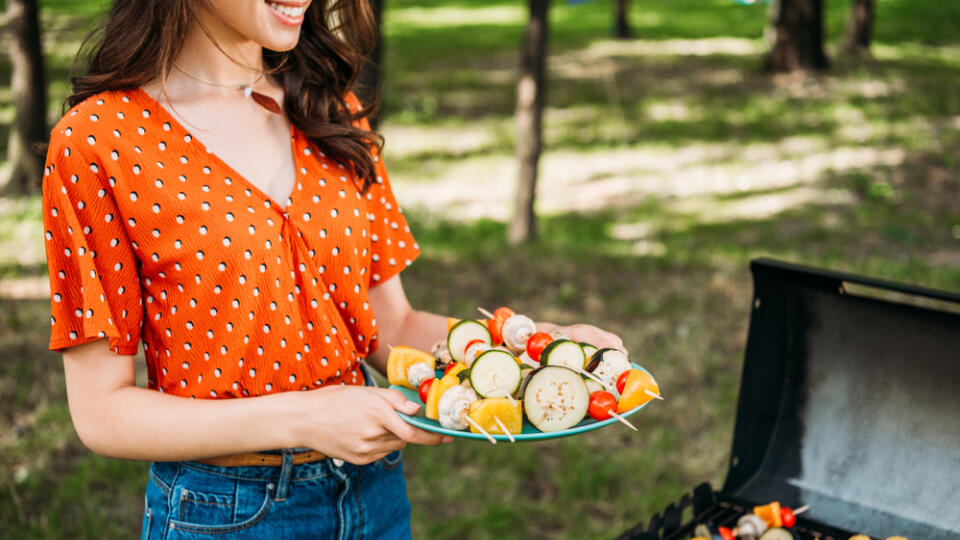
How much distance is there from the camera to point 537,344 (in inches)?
75.5

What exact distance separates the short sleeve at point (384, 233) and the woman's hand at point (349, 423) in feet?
1.53

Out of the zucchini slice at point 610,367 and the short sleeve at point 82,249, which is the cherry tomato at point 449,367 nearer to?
the zucchini slice at point 610,367

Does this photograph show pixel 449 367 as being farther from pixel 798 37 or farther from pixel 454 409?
pixel 798 37

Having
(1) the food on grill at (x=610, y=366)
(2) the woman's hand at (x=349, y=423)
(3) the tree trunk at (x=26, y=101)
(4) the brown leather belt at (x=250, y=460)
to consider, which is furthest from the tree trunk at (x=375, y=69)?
(3) the tree trunk at (x=26, y=101)

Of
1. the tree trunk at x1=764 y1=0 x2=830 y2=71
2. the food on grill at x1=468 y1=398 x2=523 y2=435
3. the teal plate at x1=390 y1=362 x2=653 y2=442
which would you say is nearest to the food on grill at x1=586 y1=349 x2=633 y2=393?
the teal plate at x1=390 y1=362 x2=653 y2=442

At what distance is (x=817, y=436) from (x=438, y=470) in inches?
74.2

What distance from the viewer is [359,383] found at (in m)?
1.85

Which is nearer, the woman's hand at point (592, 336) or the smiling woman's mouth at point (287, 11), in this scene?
the smiling woman's mouth at point (287, 11)

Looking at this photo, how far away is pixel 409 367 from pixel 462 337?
0.16 metres

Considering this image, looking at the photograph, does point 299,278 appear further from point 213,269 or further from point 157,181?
point 157,181

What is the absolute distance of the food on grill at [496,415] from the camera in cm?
154

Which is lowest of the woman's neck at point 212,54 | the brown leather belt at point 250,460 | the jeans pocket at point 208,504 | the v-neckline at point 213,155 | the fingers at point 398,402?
the jeans pocket at point 208,504

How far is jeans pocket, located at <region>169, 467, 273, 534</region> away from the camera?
1.61 metres

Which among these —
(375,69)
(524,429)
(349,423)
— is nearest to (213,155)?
(349,423)
